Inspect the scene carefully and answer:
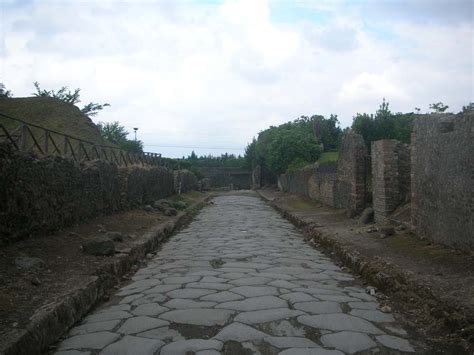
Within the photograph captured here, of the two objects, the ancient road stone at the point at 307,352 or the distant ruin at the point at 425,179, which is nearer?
the ancient road stone at the point at 307,352

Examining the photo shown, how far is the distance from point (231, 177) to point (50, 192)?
55.0 m

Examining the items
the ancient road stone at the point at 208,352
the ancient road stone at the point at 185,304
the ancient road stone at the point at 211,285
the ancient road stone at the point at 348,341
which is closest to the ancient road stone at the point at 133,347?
the ancient road stone at the point at 208,352

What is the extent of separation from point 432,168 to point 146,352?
18.3 feet

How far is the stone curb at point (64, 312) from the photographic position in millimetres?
3574

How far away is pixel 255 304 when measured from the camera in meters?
4.94

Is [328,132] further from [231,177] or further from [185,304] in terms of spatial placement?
[185,304]

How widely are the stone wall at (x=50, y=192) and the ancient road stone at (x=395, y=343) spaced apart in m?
4.70

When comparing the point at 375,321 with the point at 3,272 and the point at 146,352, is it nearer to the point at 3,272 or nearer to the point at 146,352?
the point at 146,352

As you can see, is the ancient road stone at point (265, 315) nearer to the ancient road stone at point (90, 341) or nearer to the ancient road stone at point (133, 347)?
the ancient road stone at point (133, 347)

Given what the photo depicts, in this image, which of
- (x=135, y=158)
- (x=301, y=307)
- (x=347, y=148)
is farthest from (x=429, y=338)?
(x=135, y=158)

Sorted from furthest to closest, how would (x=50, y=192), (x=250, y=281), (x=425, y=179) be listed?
(x=50, y=192) < (x=425, y=179) < (x=250, y=281)

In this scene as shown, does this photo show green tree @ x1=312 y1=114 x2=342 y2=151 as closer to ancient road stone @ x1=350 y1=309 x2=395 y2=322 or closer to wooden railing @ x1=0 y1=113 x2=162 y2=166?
wooden railing @ x1=0 y1=113 x2=162 y2=166

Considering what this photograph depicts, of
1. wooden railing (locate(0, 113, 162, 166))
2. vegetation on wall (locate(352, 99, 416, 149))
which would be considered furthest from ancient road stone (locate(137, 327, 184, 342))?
vegetation on wall (locate(352, 99, 416, 149))

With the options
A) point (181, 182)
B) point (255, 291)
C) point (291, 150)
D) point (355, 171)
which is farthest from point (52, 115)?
point (255, 291)
